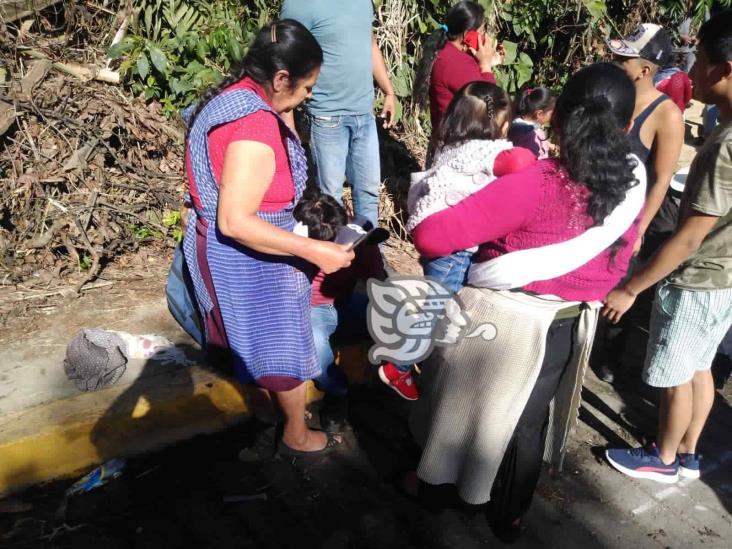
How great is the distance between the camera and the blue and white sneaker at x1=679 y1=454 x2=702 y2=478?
3.03 metres

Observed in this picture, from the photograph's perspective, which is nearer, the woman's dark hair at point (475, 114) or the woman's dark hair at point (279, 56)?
the woman's dark hair at point (279, 56)

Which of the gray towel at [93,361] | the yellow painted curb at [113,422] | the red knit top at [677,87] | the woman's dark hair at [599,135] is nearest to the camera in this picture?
the woman's dark hair at [599,135]

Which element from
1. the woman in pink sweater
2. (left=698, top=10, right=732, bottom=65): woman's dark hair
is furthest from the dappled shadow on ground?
(left=698, top=10, right=732, bottom=65): woman's dark hair

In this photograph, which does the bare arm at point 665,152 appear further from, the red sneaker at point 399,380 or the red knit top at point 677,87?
the red knit top at point 677,87

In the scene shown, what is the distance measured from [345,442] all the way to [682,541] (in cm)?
152

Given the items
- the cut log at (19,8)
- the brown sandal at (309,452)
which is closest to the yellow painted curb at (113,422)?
the brown sandal at (309,452)

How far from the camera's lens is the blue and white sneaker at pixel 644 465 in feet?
9.87

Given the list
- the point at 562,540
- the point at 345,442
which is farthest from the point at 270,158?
the point at 562,540

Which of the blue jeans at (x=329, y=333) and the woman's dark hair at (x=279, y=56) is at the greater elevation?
the woman's dark hair at (x=279, y=56)

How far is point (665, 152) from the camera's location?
3168 mm

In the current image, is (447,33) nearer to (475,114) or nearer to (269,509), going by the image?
(475,114)

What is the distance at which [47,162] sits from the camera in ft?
14.5

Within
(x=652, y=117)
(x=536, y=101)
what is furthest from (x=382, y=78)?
(x=652, y=117)

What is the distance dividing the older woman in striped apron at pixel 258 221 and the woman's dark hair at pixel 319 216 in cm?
28
